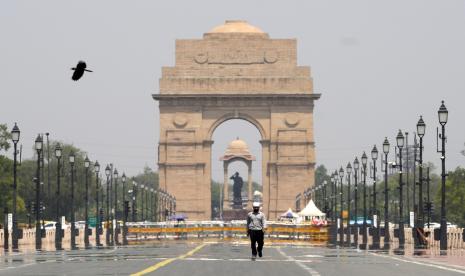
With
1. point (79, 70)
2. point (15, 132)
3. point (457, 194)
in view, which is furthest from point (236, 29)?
point (79, 70)

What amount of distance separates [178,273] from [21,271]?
3915 millimetres

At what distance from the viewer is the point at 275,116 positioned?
163 meters

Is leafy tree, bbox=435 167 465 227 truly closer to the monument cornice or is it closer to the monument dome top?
the monument cornice

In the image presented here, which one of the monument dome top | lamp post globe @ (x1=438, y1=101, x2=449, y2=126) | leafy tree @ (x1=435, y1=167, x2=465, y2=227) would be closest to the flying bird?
lamp post globe @ (x1=438, y1=101, x2=449, y2=126)

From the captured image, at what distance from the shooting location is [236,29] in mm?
165625

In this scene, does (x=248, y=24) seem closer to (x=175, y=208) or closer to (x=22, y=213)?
(x=175, y=208)

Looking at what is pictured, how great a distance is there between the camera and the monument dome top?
6476 inches

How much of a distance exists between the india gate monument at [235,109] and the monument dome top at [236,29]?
252mm

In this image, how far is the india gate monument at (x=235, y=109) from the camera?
529 feet

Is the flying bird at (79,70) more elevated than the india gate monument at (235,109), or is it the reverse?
the india gate monument at (235,109)

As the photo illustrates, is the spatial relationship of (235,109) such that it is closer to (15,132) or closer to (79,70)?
(15,132)

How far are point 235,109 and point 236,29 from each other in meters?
9.59

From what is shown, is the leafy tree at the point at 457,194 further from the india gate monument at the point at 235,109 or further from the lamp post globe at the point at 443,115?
the lamp post globe at the point at 443,115

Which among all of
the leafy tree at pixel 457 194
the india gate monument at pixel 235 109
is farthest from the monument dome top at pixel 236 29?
the leafy tree at pixel 457 194
